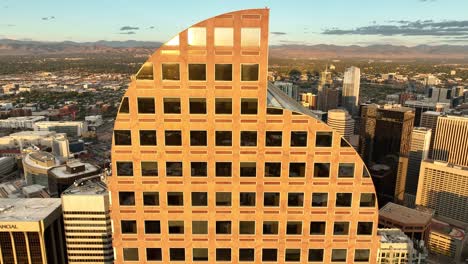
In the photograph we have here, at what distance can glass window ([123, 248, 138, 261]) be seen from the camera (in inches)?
1190

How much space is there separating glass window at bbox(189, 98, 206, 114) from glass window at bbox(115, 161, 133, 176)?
7.10 m

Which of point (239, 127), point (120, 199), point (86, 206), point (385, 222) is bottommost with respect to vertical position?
point (385, 222)

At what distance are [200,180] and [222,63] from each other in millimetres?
10052

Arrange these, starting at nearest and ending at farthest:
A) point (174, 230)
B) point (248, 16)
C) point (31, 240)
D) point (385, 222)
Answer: point (248, 16)
point (174, 230)
point (31, 240)
point (385, 222)

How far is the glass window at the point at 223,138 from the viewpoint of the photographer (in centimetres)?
2777

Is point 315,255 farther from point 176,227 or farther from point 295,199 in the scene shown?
point 176,227

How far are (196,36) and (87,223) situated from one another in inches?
4470

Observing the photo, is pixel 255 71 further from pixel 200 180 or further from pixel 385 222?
pixel 385 222

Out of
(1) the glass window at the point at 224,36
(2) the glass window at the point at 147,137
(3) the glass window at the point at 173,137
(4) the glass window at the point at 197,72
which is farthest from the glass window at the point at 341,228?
(1) the glass window at the point at 224,36

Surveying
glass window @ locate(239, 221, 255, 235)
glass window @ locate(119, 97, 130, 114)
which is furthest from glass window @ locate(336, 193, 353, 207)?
glass window @ locate(119, 97, 130, 114)

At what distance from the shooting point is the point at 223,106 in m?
27.3

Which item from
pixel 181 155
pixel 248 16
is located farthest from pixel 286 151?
pixel 248 16

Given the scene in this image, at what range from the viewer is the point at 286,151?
91.6ft

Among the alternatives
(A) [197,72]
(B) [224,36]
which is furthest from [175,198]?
(B) [224,36]
